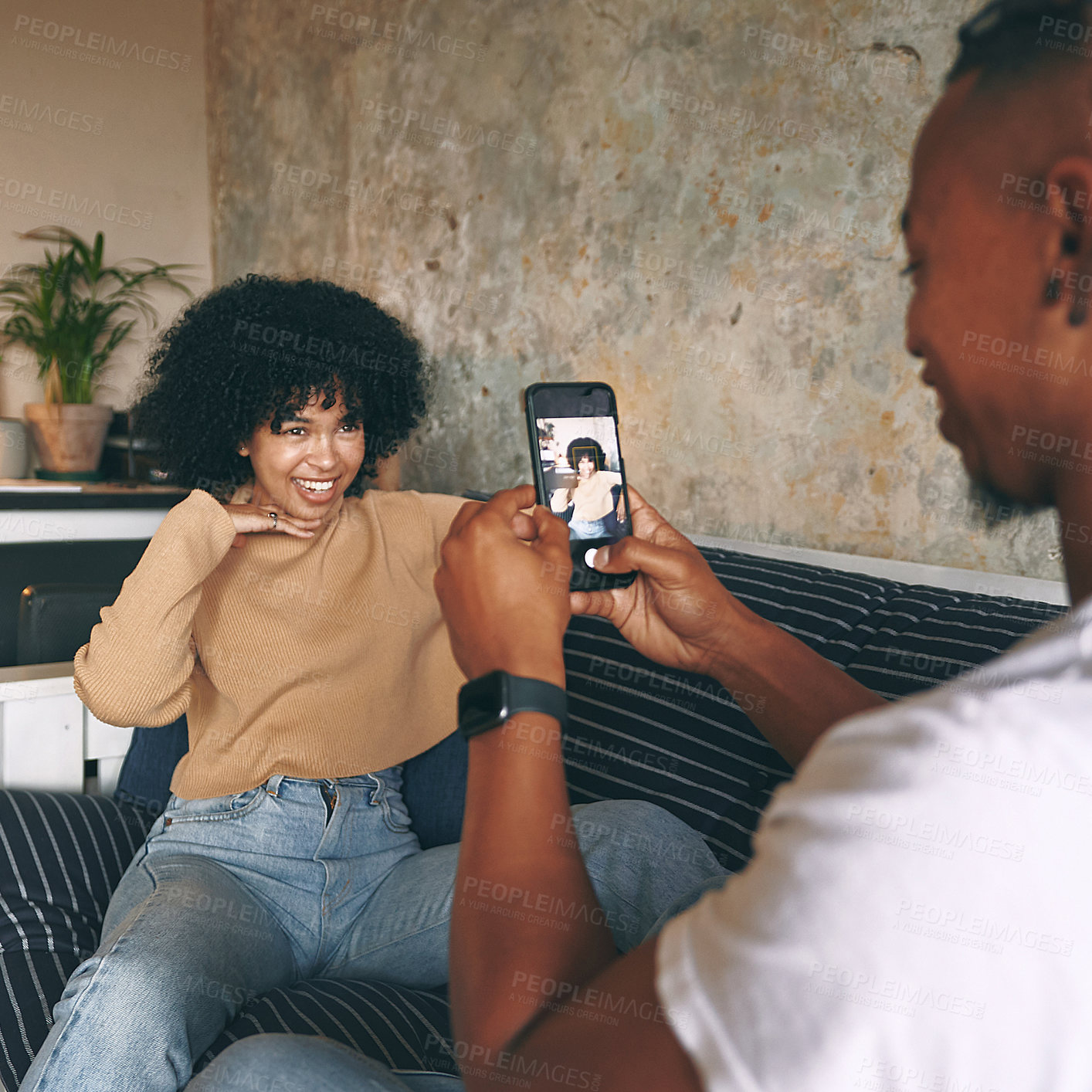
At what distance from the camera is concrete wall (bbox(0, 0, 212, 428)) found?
329cm

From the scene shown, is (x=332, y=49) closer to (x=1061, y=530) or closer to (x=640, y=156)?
(x=640, y=156)

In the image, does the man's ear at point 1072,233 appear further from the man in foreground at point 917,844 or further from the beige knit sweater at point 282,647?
the beige knit sweater at point 282,647

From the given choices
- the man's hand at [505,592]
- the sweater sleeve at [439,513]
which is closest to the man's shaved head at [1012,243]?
the man's hand at [505,592]

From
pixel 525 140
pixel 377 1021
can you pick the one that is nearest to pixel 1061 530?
pixel 377 1021

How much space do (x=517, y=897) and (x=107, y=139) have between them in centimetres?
378

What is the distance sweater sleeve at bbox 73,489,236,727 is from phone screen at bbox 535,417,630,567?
0.54 m

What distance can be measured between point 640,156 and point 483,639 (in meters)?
1.46

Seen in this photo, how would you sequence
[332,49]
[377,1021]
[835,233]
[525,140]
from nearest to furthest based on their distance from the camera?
[377,1021], [835,233], [525,140], [332,49]

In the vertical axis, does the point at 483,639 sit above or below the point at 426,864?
above

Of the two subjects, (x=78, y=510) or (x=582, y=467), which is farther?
(x=78, y=510)

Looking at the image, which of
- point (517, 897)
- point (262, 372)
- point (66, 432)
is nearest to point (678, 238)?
point (262, 372)

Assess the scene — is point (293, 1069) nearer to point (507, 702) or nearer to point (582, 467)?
point (507, 702)

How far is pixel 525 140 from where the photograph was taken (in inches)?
84.2

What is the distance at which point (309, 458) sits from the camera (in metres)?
1.51
